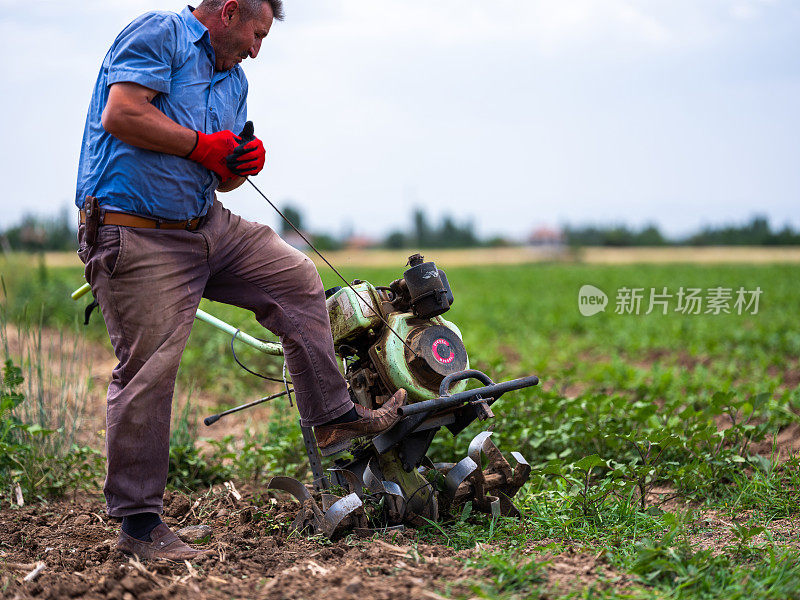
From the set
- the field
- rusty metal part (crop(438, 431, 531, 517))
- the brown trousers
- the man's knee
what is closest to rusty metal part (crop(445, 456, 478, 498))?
rusty metal part (crop(438, 431, 531, 517))

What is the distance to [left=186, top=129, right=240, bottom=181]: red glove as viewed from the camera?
288 centimetres

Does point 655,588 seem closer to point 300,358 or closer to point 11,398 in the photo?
point 300,358

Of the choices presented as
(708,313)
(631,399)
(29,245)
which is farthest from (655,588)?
(708,313)

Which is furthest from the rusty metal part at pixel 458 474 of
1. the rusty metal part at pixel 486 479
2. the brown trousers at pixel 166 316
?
the brown trousers at pixel 166 316

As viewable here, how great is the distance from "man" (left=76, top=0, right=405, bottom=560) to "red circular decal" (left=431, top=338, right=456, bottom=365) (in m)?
0.24

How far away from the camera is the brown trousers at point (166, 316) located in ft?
9.60

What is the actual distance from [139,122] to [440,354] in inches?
57.9

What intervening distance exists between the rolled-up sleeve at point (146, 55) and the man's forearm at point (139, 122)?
0.12 ft

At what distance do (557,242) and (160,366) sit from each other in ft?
196

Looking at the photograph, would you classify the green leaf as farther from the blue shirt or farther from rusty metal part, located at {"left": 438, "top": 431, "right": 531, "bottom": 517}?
the blue shirt

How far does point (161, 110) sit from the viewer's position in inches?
115

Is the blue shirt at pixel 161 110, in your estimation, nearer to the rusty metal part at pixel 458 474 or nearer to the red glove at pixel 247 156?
the red glove at pixel 247 156

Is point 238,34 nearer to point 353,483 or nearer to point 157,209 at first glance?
point 157,209

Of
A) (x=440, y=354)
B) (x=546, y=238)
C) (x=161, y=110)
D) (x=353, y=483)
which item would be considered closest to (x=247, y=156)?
(x=161, y=110)
